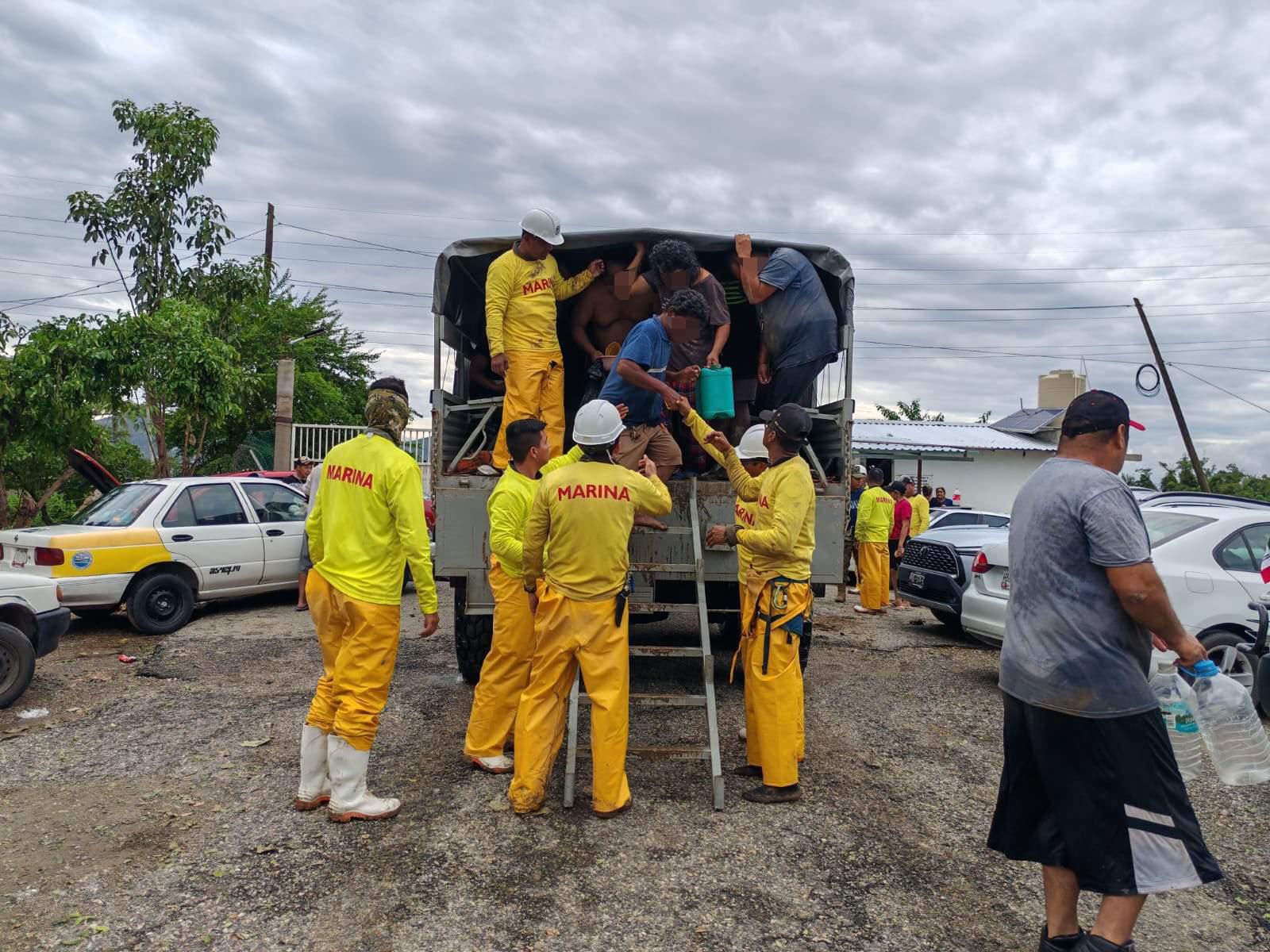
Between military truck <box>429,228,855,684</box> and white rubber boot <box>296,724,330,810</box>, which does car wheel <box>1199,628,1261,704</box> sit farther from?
white rubber boot <box>296,724,330,810</box>

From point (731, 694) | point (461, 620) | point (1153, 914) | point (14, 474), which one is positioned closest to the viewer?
point (1153, 914)

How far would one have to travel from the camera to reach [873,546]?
10.3 metres

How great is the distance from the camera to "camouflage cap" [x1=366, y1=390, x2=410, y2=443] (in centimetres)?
414

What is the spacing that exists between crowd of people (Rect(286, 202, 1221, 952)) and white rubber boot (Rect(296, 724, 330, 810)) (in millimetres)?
10

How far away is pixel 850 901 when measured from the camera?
10.6 ft

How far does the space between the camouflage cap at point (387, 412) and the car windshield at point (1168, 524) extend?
5.16 meters

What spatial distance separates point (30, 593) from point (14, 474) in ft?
28.2

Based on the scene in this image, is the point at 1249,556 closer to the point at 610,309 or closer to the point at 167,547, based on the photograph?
the point at 610,309

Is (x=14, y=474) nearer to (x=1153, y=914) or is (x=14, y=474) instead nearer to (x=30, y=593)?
(x=30, y=593)

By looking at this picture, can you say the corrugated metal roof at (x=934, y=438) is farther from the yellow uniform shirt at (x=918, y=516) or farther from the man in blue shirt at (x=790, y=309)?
the man in blue shirt at (x=790, y=309)

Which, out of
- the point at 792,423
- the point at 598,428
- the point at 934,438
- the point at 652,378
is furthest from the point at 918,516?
the point at 934,438

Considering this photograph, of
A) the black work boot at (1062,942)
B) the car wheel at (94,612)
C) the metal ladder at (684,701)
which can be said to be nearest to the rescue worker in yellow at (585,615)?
the metal ladder at (684,701)

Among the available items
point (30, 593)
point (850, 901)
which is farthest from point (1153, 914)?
point (30, 593)

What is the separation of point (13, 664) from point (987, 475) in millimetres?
23654
